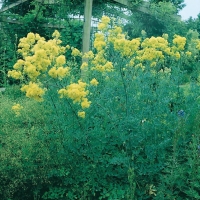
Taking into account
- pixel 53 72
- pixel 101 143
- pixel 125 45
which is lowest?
pixel 101 143

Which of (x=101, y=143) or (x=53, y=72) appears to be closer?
(x=53, y=72)

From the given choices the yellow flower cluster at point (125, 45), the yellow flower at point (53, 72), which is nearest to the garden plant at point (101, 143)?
the yellow flower cluster at point (125, 45)

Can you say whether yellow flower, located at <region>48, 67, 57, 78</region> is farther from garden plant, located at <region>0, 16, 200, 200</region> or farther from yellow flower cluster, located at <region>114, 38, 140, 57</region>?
yellow flower cluster, located at <region>114, 38, 140, 57</region>

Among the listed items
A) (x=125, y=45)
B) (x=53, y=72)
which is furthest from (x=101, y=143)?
(x=125, y=45)

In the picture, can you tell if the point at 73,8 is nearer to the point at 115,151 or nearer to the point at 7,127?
the point at 7,127

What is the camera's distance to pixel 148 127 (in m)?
3.29

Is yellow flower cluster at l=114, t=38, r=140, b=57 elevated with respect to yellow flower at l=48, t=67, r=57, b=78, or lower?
elevated

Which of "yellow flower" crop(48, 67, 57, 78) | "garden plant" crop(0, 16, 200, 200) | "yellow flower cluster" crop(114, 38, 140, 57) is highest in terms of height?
"yellow flower cluster" crop(114, 38, 140, 57)

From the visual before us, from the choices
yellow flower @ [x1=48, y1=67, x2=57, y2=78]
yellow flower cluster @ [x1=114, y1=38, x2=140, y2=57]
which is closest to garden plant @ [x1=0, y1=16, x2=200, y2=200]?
yellow flower cluster @ [x1=114, y1=38, x2=140, y2=57]

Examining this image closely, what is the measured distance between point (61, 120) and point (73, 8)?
5.39m

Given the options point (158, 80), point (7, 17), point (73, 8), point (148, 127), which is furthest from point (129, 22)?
point (148, 127)

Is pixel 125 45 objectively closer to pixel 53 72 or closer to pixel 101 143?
pixel 53 72

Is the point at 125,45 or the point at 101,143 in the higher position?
the point at 125,45

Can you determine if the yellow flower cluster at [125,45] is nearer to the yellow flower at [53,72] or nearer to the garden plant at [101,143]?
the garden plant at [101,143]
